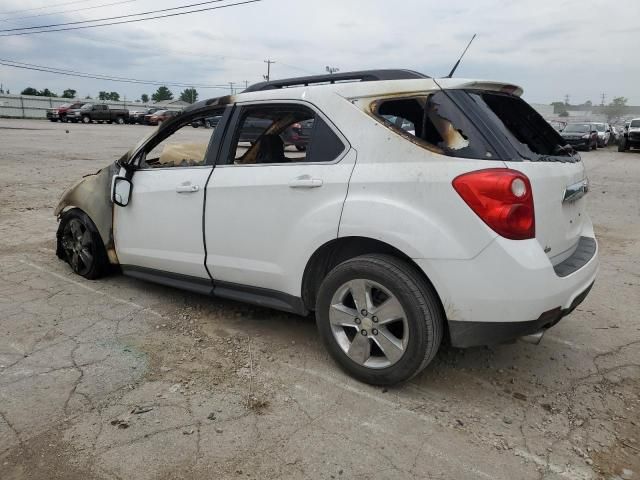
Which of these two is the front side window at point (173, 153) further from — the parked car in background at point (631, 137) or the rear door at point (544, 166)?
the parked car in background at point (631, 137)

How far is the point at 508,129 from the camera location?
2.76 m

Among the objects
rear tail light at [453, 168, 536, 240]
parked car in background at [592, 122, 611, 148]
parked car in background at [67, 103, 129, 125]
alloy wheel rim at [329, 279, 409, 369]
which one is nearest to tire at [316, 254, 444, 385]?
alloy wheel rim at [329, 279, 409, 369]

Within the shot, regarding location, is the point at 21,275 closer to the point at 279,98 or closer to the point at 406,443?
the point at 279,98

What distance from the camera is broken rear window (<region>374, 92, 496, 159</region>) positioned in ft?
8.54

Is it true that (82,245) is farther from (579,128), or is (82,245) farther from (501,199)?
(579,128)

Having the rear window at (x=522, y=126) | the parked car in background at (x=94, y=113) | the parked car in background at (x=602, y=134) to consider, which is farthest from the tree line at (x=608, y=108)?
the rear window at (x=522, y=126)

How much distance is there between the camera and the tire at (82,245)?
4.54 metres

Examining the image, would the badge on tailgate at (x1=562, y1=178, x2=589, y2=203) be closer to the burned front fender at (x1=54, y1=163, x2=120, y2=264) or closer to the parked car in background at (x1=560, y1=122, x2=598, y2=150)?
the burned front fender at (x1=54, y1=163, x2=120, y2=264)

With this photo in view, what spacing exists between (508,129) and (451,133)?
1.16 ft

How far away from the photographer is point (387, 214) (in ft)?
8.89

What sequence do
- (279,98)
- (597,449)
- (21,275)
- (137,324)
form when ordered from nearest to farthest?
1. (597,449)
2. (279,98)
3. (137,324)
4. (21,275)

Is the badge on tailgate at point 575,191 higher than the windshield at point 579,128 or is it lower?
lower

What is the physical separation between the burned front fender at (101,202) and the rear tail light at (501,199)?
307 cm

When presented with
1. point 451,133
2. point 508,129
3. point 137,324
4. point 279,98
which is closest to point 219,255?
point 137,324
